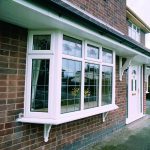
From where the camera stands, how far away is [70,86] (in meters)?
5.15

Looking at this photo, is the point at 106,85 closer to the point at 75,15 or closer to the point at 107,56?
the point at 107,56

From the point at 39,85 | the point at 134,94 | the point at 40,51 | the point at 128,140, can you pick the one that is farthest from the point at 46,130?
the point at 134,94

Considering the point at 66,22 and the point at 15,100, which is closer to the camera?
the point at 66,22

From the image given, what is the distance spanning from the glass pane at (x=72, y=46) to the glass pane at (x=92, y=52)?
0.39 meters

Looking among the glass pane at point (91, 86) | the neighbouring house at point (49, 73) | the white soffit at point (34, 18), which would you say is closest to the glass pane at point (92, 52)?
the neighbouring house at point (49, 73)

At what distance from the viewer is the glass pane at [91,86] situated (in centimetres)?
575

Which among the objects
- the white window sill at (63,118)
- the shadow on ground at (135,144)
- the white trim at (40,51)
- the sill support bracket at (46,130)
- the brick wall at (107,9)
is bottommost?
the shadow on ground at (135,144)

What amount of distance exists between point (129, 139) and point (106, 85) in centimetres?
198

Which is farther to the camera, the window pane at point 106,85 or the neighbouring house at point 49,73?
the window pane at point 106,85

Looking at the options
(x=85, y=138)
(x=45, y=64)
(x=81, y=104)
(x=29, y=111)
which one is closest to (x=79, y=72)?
(x=81, y=104)

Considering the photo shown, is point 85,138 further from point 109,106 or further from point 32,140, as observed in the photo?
point 32,140

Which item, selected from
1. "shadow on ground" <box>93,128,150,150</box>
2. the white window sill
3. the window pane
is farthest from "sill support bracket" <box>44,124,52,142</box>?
the window pane

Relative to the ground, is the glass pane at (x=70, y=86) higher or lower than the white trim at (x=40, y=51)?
lower

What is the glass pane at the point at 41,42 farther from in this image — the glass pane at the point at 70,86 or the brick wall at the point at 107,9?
the brick wall at the point at 107,9
